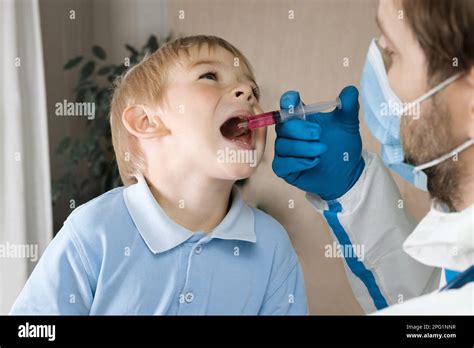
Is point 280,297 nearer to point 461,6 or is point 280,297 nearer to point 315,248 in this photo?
point 315,248

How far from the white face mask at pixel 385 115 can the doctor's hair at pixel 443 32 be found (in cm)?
7

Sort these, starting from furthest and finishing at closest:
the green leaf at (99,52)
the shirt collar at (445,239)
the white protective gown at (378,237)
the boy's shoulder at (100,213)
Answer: the green leaf at (99,52) → the white protective gown at (378,237) → the boy's shoulder at (100,213) → the shirt collar at (445,239)

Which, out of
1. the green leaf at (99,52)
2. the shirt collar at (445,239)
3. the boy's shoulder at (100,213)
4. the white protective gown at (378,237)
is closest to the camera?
the shirt collar at (445,239)

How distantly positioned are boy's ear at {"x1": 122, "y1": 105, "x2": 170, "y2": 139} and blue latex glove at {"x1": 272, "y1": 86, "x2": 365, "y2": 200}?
22cm

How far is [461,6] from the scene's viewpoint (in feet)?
3.36

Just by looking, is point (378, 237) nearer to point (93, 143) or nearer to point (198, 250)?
point (198, 250)

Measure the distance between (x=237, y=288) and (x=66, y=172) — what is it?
20.2 inches

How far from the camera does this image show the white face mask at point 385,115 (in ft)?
3.74

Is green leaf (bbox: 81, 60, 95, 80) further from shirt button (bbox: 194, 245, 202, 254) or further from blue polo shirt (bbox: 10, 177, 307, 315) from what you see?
shirt button (bbox: 194, 245, 202, 254)

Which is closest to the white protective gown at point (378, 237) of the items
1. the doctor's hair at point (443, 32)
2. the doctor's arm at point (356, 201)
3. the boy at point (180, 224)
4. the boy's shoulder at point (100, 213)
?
the doctor's arm at point (356, 201)

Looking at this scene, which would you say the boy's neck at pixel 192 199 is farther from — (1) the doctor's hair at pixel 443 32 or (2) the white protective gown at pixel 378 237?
(1) the doctor's hair at pixel 443 32

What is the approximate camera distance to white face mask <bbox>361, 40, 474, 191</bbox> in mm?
1139

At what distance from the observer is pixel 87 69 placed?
4.42 feet
